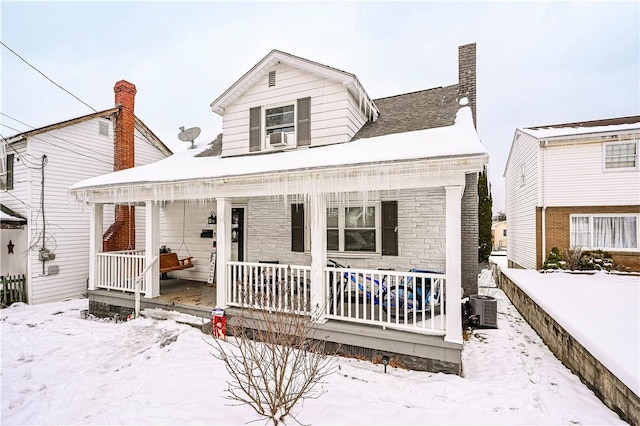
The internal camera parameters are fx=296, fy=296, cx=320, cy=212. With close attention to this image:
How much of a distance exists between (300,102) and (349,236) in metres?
3.59

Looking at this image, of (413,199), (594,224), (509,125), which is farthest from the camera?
(509,125)

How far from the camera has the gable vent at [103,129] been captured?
36.6 ft

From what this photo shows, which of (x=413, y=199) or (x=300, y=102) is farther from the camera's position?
(x=300, y=102)

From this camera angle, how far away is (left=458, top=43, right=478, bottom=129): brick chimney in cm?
766

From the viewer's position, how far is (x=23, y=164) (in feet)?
31.4

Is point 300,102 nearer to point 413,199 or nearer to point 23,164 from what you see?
point 413,199

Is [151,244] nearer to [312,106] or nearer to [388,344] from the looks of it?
[312,106]

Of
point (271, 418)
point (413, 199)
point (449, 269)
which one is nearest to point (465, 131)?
point (413, 199)

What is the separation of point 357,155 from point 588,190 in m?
11.4

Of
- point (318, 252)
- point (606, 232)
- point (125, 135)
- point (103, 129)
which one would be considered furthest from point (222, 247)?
point (606, 232)

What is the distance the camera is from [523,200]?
14.3 meters

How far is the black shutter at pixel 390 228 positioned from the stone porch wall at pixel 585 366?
10.7 ft

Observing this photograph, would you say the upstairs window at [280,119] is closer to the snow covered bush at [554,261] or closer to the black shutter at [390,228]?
the black shutter at [390,228]

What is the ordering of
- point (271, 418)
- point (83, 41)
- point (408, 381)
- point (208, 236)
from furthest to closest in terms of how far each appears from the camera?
1. point (83, 41)
2. point (208, 236)
3. point (408, 381)
4. point (271, 418)
